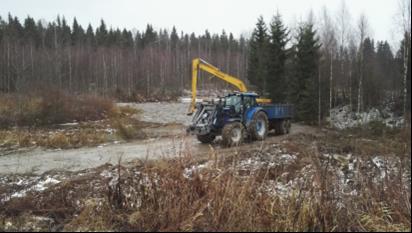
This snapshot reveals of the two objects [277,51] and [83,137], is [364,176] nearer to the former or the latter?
[83,137]

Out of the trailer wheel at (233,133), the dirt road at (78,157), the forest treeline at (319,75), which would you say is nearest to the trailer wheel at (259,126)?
the trailer wheel at (233,133)

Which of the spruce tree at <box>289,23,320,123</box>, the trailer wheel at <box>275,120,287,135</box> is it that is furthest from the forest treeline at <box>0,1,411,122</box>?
the trailer wheel at <box>275,120,287,135</box>

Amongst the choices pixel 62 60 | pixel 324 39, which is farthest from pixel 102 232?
pixel 62 60

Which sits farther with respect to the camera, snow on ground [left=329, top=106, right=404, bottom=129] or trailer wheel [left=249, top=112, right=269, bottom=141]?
snow on ground [left=329, top=106, right=404, bottom=129]

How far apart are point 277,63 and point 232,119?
13.8 meters

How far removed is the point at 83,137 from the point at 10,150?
2.90 metres

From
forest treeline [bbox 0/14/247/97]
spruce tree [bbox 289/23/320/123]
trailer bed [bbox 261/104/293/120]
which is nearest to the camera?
trailer bed [bbox 261/104/293/120]

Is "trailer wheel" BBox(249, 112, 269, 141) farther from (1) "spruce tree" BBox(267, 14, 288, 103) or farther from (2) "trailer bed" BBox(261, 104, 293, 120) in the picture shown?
(1) "spruce tree" BBox(267, 14, 288, 103)

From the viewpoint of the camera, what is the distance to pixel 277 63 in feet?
89.4

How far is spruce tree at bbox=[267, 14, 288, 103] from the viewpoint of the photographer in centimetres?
2708

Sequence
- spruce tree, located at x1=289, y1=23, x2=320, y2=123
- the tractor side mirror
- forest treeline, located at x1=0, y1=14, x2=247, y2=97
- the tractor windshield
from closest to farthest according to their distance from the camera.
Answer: the tractor side mirror
the tractor windshield
spruce tree, located at x1=289, y1=23, x2=320, y2=123
forest treeline, located at x1=0, y1=14, x2=247, y2=97

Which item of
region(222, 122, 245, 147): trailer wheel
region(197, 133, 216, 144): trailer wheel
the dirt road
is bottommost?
the dirt road

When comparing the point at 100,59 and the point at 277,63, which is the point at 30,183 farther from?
the point at 100,59

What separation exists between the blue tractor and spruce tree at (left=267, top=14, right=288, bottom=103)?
10539mm
